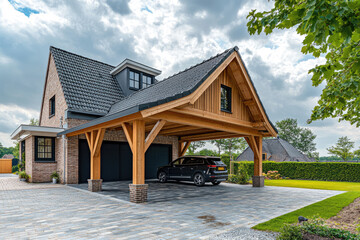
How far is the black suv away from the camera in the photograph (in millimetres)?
12219

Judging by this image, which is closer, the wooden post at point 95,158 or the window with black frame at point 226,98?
the wooden post at point 95,158

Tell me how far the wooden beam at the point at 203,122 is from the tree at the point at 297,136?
189ft

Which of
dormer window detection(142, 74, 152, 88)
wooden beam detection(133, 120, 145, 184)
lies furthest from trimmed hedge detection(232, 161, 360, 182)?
wooden beam detection(133, 120, 145, 184)

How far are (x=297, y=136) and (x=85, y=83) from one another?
6376 cm

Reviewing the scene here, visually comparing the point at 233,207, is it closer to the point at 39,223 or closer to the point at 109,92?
the point at 39,223

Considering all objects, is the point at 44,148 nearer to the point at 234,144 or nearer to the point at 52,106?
the point at 52,106

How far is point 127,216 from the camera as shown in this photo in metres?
5.94

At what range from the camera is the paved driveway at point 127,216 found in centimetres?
464

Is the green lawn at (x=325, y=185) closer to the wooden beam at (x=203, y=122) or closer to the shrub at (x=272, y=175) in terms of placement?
the wooden beam at (x=203, y=122)

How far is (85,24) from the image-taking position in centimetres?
1445

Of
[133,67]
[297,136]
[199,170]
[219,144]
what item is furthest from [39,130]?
→ [297,136]

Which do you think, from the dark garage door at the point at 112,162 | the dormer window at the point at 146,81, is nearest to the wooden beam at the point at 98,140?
the dark garage door at the point at 112,162

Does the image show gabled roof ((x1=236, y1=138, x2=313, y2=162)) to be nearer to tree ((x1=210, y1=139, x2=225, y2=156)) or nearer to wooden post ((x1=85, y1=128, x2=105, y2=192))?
tree ((x1=210, y1=139, x2=225, y2=156))

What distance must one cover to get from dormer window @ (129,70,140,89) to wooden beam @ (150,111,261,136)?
9.14 metres
